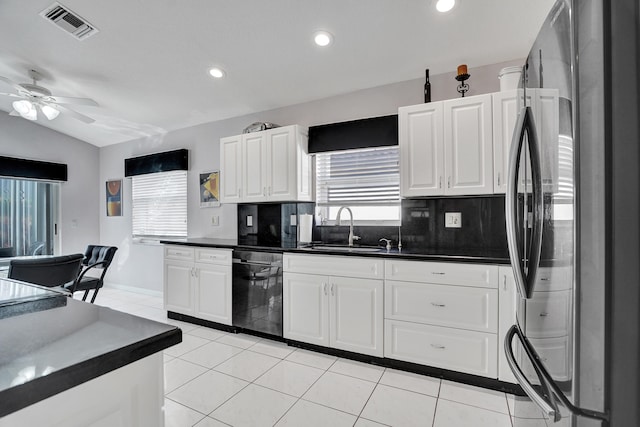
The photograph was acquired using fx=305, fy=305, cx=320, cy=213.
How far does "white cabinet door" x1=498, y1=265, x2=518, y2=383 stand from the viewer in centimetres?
209

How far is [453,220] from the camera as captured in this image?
108 inches

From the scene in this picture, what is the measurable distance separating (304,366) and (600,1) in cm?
266

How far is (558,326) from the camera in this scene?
79cm

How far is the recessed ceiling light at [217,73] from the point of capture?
10.3 feet

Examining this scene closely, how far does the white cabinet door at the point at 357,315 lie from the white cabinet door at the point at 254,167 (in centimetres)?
140

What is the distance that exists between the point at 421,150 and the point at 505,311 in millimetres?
1373

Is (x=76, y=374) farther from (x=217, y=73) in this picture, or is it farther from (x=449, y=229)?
(x=217, y=73)

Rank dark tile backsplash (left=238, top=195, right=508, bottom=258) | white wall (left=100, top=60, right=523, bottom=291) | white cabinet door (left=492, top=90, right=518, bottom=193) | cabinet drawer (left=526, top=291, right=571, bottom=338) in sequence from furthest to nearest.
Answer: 1. white wall (left=100, top=60, right=523, bottom=291)
2. dark tile backsplash (left=238, top=195, right=508, bottom=258)
3. white cabinet door (left=492, top=90, right=518, bottom=193)
4. cabinet drawer (left=526, top=291, right=571, bottom=338)

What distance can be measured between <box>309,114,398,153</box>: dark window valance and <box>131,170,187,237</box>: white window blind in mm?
2404

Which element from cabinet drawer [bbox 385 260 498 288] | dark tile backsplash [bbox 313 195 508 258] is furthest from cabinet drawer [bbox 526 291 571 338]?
dark tile backsplash [bbox 313 195 508 258]

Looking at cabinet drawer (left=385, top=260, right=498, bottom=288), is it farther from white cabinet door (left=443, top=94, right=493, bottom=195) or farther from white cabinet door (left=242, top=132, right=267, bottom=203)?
white cabinet door (left=242, top=132, right=267, bottom=203)

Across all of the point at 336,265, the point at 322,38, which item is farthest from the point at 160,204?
the point at 322,38

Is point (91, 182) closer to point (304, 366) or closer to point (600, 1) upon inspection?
point (304, 366)

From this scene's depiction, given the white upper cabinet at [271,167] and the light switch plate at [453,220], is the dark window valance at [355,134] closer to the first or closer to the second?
the white upper cabinet at [271,167]
